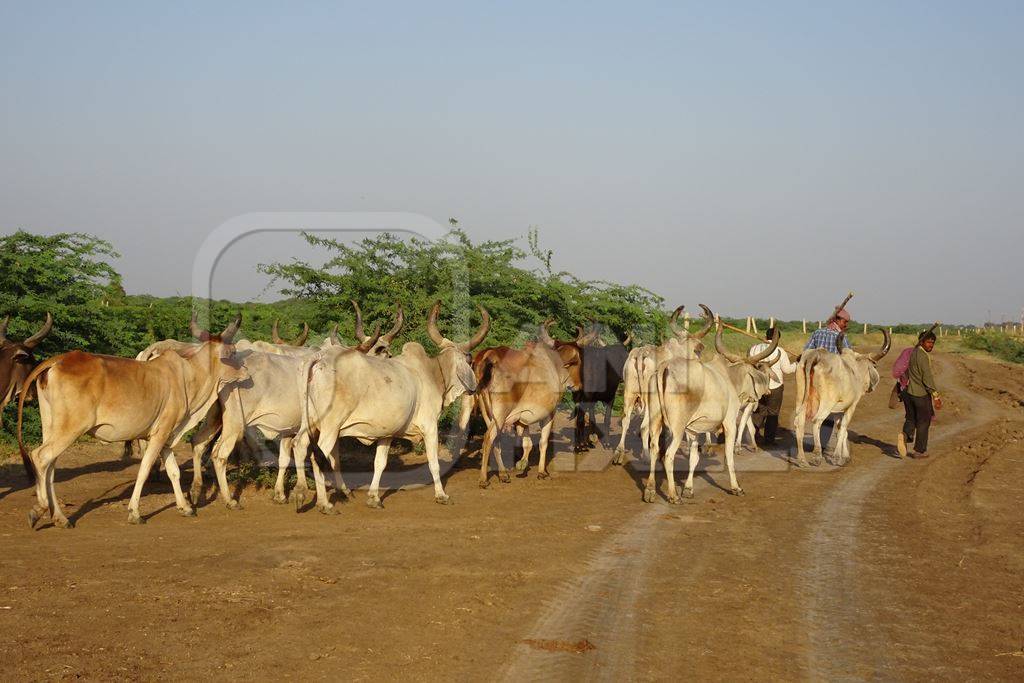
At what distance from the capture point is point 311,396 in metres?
10.5

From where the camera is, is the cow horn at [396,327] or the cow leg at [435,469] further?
the cow horn at [396,327]

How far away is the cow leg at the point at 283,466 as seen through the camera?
436 inches

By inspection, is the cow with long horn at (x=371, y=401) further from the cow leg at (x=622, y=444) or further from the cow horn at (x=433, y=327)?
the cow leg at (x=622, y=444)

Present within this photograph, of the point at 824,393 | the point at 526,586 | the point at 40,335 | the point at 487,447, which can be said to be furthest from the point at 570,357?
the point at 526,586

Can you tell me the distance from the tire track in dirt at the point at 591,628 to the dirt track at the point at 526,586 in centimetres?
2

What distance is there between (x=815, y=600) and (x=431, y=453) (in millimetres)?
5212

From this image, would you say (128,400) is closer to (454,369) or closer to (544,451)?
(454,369)

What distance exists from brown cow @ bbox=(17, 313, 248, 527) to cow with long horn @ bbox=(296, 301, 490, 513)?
934mm

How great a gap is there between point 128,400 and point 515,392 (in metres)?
5.21

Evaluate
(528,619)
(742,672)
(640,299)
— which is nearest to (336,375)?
(528,619)

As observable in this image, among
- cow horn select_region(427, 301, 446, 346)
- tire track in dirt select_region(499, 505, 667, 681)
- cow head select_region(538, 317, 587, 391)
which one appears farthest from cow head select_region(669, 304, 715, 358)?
tire track in dirt select_region(499, 505, 667, 681)

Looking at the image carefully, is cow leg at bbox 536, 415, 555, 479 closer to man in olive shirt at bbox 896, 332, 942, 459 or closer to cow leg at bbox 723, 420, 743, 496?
cow leg at bbox 723, 420, 743, 496

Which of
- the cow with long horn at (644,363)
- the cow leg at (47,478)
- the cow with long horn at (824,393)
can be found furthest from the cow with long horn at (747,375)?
the cow leg at (47,478)

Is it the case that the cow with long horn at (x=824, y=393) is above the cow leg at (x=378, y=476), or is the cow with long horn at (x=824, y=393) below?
above
